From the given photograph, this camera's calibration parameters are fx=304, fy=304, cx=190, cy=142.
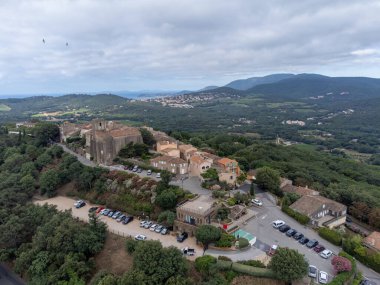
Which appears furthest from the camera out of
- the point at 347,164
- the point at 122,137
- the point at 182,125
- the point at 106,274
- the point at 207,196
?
the point at 182,125

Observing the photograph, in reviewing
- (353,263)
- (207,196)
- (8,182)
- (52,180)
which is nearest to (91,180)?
(52,180)

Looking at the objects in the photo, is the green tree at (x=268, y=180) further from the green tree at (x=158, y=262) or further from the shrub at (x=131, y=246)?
the shrub at (x=131, y=246)

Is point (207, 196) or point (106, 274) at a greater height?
point (207, 196)

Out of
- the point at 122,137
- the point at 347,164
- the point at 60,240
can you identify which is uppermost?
the point at 122,137

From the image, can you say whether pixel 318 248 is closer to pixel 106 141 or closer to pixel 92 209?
pixel 92 209

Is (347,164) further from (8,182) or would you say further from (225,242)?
(8,182)

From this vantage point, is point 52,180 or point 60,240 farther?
point 52,180

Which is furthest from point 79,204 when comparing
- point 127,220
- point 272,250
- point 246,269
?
point 272,250
